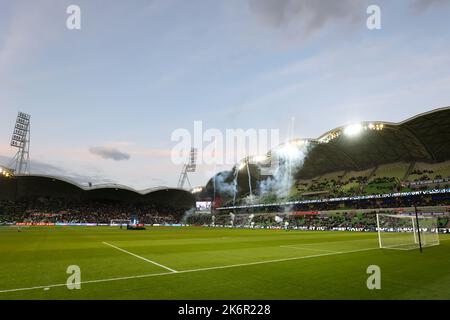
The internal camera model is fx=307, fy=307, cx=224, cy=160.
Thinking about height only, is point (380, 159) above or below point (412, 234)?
above

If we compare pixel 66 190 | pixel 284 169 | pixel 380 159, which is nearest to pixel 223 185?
pixel 284 169

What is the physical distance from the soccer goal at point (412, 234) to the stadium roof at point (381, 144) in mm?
21704

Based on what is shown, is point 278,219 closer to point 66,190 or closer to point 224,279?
point 66,190

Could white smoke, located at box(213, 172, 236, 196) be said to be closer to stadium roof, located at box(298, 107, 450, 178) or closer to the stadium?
the stadium

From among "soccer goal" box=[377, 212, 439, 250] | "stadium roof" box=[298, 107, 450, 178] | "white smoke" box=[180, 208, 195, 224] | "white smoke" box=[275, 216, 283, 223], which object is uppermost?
"stadium roof" box=[298, 107, 450, 178]

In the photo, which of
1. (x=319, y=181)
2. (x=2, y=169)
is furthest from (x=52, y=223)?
(x=319, y=181)

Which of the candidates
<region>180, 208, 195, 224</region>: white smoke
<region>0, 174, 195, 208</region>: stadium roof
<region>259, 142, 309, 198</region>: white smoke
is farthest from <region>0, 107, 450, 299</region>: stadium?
A: <region>180, 208, 195, 224</region>: white smoke

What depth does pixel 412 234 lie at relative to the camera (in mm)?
32531

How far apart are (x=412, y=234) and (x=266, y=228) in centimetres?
4745

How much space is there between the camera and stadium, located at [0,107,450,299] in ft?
32.0

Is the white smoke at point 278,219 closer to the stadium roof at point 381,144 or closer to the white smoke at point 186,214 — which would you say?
the stadium roof at point 381,144

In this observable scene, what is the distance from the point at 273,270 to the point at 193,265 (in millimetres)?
3562

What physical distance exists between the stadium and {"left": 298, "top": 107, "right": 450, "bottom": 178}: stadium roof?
0.33 m

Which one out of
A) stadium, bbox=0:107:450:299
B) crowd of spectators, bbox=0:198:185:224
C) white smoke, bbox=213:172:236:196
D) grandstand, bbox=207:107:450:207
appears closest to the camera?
stadium, bbox=0:107:450:299
